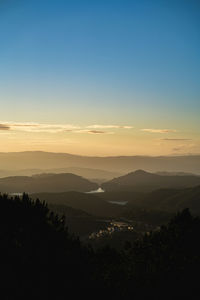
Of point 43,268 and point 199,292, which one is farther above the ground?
point 43,268

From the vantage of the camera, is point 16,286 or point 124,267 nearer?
point 16,286

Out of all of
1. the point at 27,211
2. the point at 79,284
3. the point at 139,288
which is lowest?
the point at 139,288

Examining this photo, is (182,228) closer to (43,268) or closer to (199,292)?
(199,292)

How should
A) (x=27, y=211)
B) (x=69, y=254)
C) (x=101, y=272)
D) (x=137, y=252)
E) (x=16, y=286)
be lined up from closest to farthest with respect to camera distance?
(x=16, y=286)
(x=69, y=254)
(x=27, y=211)
(x=101, y=272)
(x=137, y=252)

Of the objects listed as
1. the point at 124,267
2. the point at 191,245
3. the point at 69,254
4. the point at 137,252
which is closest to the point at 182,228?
the point at 191,245

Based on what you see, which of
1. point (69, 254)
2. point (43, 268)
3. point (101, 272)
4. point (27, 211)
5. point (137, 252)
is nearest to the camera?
point (43, 268)

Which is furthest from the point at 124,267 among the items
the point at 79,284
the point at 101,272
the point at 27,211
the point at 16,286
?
the point at 16,286

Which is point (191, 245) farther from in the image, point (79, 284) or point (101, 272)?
point (79, 284)
